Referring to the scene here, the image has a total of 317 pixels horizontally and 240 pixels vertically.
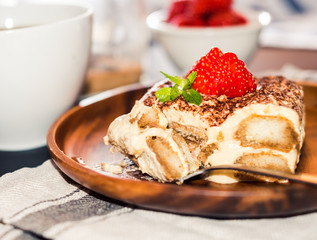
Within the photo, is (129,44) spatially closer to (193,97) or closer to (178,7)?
(178,7)

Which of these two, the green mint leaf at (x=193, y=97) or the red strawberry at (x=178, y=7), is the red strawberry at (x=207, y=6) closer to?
the red strawberry at (x=178, y=7)

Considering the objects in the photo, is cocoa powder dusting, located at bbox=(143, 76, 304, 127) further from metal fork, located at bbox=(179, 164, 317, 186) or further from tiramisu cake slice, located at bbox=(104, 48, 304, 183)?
metal fork, located at bbox=(179, 164, 317, 186)

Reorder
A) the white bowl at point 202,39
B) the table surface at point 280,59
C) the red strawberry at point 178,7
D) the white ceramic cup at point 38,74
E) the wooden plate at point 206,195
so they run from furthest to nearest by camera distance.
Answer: the table surface at point 280,59, the red strawberry at point 178,7, the white bowl at point 202,39, the white ceramic cup at point 38,74, the wooden plate at point 206,195

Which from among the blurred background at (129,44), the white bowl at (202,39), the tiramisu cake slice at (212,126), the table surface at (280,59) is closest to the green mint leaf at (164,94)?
the tiramisu cake slice at (212,126)

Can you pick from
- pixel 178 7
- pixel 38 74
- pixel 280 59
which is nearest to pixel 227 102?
pixel 38 74

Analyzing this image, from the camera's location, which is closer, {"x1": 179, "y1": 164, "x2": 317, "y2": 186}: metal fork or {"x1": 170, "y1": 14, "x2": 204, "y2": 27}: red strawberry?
{"x1": 179, "y1": 164, "x2": 317, "y2": 186}: metal fork

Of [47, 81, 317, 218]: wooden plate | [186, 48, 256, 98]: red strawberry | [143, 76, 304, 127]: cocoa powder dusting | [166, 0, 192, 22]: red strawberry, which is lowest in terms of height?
[47, 81, 317, 218]: wooden plate

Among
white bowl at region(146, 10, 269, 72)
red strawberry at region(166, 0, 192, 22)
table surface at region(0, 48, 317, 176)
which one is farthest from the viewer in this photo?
table surface at region(0, 48, 317, 176)

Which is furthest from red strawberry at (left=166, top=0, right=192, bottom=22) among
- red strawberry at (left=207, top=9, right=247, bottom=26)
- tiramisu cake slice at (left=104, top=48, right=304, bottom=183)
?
tiramisu cake slice at (left=104, top=48, right=304, bottom=183)
